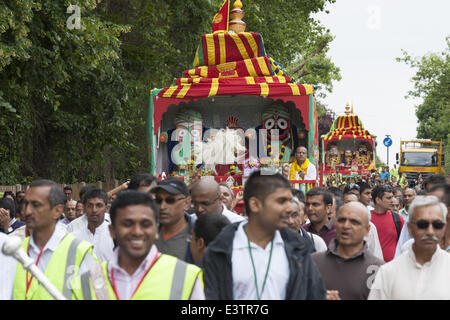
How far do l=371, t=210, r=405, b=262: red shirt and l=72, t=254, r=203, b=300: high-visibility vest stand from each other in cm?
425

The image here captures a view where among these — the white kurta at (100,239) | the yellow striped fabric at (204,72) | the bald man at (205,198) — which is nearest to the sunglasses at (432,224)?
the bald man at (205,198)

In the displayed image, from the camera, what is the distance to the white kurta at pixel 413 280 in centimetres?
420

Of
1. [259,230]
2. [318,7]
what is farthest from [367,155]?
[259,230]

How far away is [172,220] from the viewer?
17.1 feet

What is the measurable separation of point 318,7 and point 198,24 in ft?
27.5

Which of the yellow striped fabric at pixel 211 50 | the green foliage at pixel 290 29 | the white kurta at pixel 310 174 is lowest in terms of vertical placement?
the white kurta at pixel 310 174

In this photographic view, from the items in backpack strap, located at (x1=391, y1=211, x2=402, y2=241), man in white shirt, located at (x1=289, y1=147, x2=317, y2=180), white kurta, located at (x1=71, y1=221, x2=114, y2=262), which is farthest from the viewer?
man in white shirt, located at (x1=289, y1=147, x2=317, y2=180)

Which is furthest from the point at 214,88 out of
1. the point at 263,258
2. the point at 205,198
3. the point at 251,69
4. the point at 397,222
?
the point at 263,258

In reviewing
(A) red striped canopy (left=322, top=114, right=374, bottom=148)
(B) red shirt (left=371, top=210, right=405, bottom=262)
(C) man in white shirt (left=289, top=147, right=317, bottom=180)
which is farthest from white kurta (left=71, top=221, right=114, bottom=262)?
(A) red striped canopy (left=322, top=114, right=374, bottom=148)

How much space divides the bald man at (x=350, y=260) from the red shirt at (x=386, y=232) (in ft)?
7.50

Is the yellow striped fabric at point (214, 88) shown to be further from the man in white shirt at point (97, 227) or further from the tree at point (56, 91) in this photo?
the man in white shirt at point (97, 227)

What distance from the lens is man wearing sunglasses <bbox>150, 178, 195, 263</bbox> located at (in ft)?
16.9

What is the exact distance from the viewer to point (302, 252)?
3936 millimetres

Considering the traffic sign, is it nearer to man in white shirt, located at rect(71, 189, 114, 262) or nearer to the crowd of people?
man in white shirt, located at rect(71, 189, 114, 262)
